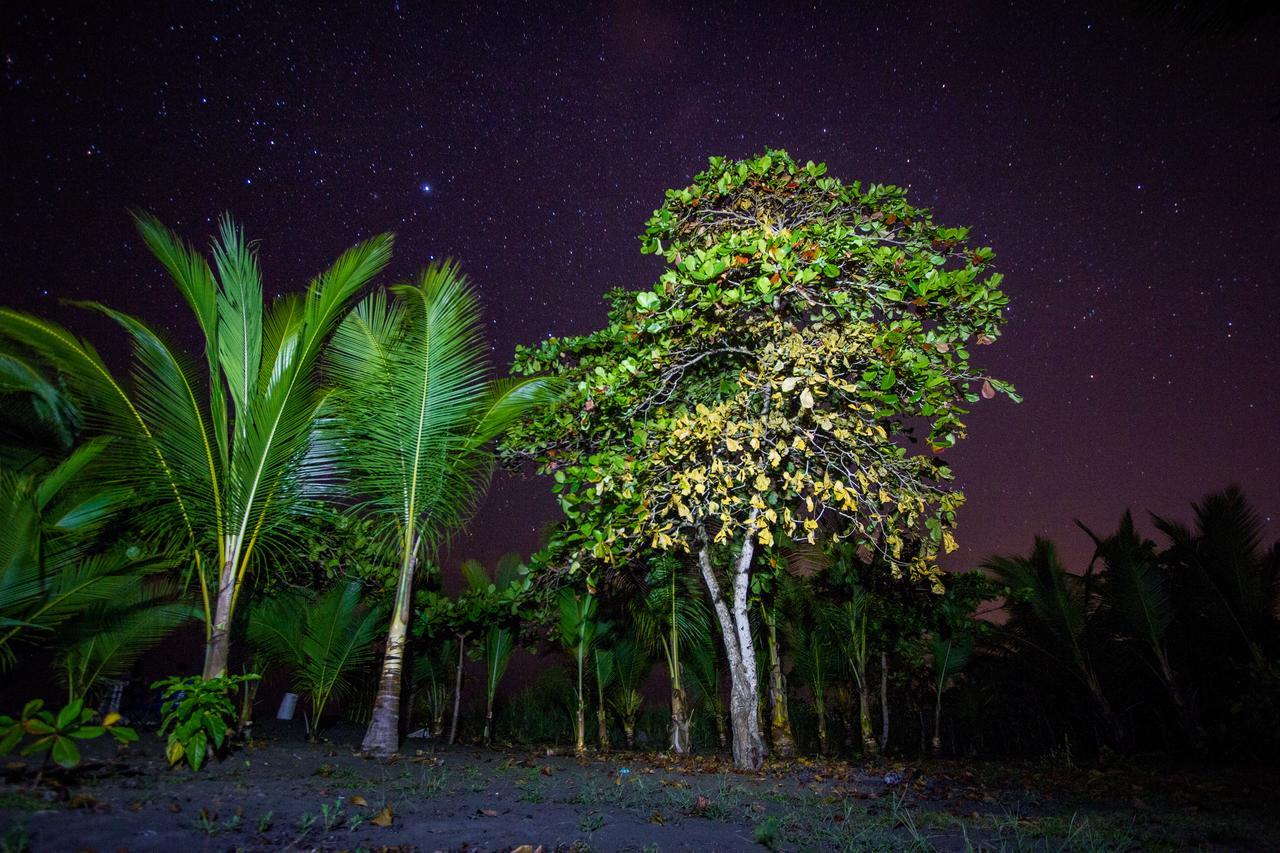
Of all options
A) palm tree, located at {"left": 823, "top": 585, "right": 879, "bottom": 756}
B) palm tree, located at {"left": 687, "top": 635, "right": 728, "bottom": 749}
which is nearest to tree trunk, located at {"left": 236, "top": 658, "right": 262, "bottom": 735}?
palm tree, located at {"left": 687, "top": 635, "right": 728, "bottom": 749}

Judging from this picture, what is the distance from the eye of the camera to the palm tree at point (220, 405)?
578cm

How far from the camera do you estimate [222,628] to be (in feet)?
19.2

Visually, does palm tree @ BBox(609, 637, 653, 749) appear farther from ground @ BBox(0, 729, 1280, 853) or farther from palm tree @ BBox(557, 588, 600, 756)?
ground @ BBox(0, 729, 1280, 853)

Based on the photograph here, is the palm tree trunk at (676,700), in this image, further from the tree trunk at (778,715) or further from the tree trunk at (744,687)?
the tree trunk at (744,687)

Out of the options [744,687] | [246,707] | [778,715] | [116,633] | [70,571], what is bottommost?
[778,715]

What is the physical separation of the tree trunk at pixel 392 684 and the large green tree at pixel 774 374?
2121 mm

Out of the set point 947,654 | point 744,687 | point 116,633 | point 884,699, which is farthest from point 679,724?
point 116,633

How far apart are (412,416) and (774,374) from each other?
434cm

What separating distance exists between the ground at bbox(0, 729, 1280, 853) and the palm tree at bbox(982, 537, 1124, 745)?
5.18 meters

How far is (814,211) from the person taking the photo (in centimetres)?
675

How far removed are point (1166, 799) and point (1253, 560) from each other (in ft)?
24.4

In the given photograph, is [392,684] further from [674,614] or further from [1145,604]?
[1145,604]

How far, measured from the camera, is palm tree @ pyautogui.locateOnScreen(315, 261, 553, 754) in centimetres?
694

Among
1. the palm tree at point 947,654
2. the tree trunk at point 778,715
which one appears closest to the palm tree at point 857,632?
the tree trunk at point 778,715
